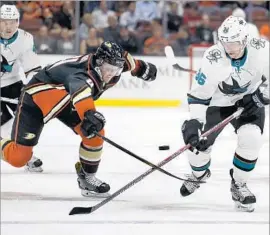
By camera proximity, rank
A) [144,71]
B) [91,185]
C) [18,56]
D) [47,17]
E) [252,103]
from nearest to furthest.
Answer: [252,103]
[144,71]
[91,185]
[18,56]
[47,17]

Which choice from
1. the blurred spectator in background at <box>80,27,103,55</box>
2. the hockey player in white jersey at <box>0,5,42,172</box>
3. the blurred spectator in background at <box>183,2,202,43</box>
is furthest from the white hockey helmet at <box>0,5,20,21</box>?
the blurred spectator in background at <box>183,2,202,43</box>

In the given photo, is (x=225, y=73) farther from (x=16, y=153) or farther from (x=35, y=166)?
(x=35, y=166)

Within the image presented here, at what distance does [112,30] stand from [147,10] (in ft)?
3.36

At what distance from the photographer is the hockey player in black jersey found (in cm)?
301

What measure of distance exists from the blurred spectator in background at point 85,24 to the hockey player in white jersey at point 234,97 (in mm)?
1297

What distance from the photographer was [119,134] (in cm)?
459

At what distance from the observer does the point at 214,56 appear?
307 centimetres

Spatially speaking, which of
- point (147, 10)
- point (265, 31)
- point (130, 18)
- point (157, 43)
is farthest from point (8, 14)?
point (265, 31)

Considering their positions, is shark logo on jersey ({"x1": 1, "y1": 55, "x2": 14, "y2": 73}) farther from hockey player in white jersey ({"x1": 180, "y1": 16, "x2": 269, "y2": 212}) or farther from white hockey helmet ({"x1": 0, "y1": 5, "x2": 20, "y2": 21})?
hockey player in white jersey ({"x1": 180, "y1": 16, "x2": 269, "y2": 212})

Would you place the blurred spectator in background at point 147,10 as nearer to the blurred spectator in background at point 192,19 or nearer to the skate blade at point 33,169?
the blurred spectator in background at point 192,19

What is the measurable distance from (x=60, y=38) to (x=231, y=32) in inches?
69.4

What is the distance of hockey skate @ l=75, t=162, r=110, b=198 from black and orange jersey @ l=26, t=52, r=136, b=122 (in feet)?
1.06

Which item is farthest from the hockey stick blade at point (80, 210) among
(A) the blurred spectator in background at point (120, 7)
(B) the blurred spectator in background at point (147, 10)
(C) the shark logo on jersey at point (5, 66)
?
(B) the blurred spectator in background at point (147, 10)

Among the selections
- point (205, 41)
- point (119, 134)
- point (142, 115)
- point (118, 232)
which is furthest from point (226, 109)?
point (205, 41)
